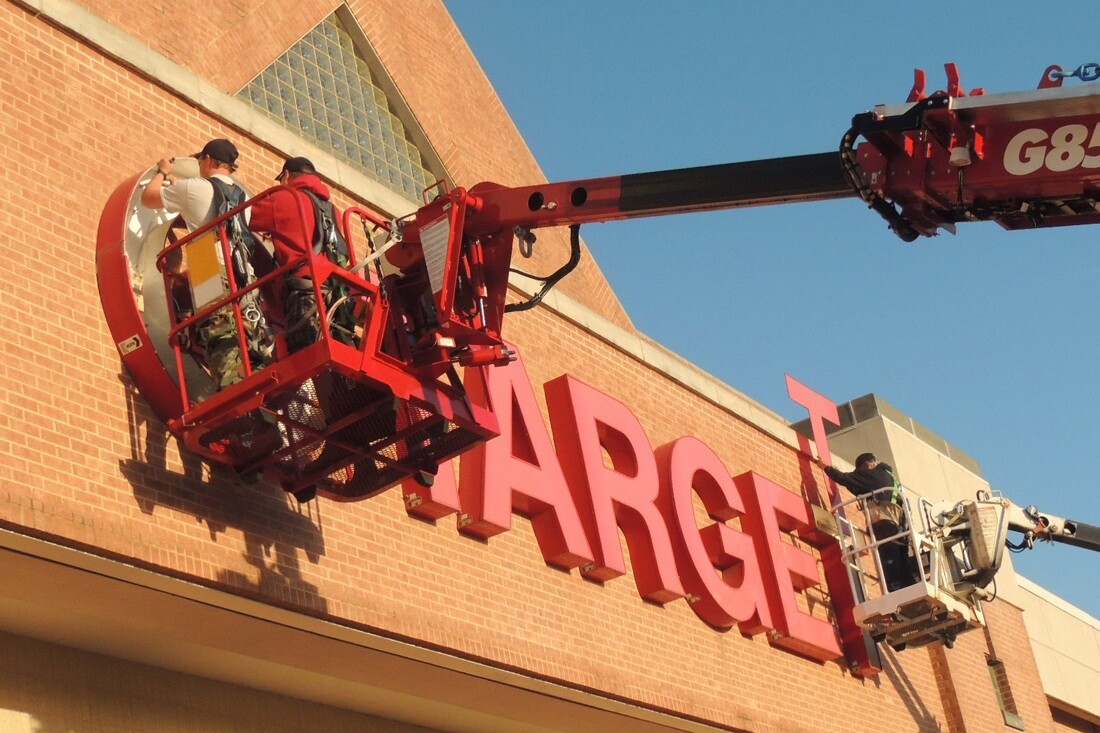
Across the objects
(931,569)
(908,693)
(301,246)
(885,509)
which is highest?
(885,509)

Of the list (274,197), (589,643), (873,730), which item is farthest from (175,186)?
(873,730)

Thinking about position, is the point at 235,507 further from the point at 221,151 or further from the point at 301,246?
the point at 221,151

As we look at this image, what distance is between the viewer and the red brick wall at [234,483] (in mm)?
9891

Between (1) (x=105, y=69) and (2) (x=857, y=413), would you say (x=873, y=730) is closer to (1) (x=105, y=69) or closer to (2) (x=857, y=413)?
(2) (x=857, y=413)

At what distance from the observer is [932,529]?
18297 millimetres

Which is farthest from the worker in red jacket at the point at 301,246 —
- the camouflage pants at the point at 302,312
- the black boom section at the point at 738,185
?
the black boom section at the point at 738,185

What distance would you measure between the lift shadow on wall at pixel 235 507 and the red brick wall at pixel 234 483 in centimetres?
1

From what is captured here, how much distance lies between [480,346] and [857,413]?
12.9 meters

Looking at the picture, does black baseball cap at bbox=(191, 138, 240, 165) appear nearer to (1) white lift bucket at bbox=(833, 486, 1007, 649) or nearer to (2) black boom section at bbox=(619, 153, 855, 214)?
(2) black boom section at bbox=(619, 153, 855, 214)

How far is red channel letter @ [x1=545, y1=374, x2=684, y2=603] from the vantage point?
47.8ft

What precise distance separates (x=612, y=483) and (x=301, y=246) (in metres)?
5.47

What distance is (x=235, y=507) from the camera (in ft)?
35.7

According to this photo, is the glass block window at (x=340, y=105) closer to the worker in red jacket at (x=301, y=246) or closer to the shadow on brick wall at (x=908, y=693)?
the worker in red jacket at (x=301, y=246)

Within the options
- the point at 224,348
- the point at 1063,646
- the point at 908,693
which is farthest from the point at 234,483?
the point at 1063,646
